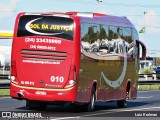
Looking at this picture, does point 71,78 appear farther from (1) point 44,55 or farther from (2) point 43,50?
(2) point 43,50

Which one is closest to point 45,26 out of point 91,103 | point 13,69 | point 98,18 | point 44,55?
point 44,55

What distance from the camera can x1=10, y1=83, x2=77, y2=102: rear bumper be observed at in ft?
68.3

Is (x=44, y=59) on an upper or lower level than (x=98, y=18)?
lower

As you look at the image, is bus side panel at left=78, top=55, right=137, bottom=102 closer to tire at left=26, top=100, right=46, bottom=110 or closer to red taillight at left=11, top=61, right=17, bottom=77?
tire at left=26, top=100, right=46, bottom=110

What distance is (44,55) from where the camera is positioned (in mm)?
21047

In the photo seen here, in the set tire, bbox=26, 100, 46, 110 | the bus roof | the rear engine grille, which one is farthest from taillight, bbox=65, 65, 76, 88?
A: tire, bbox=26, 100, 46, 110

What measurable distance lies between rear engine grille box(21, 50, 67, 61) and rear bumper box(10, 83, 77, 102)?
97cm

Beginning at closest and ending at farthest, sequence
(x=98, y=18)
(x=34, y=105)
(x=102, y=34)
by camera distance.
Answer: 1. (x=34, y=105)
2. (x=98, y=18)
3. (x=102, y=34)

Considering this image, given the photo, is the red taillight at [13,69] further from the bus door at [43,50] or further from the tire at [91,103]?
the tire at [91,103]

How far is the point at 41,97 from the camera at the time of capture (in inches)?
826

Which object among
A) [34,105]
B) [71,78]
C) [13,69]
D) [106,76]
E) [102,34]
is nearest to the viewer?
[71,78]

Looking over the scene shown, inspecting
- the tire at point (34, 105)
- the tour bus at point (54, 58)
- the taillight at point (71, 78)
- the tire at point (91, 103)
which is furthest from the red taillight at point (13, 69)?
the tire at point (91, 103)

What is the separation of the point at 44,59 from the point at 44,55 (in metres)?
0.13

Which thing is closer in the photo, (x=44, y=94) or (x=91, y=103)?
(x=44, y=94)
